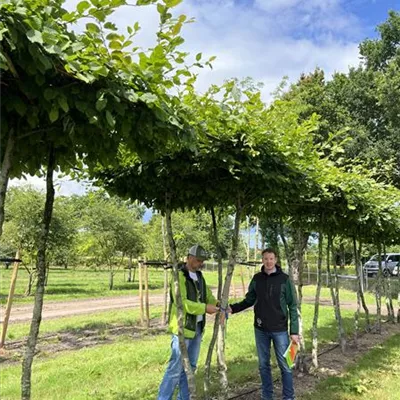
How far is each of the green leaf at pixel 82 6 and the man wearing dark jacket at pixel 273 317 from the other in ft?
12.0

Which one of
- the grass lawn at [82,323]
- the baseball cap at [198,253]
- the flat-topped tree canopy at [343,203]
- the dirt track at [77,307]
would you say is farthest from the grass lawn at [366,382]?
the dirt track at [77,307]

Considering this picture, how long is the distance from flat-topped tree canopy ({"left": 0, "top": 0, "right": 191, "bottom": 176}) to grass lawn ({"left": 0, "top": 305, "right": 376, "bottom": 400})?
4039mm

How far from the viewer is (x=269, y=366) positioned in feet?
16.1

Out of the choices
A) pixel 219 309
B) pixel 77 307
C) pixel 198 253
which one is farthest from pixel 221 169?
pixel 77 307

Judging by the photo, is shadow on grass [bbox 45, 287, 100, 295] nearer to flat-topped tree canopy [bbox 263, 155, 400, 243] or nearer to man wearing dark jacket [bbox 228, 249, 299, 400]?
flat-topped tree canopy [bbox 263, 155, 400, 243]

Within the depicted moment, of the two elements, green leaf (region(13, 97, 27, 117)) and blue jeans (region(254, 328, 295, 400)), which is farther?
blue jeans (region(254, 328, 295, 400))

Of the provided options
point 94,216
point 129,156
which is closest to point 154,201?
point 129,156

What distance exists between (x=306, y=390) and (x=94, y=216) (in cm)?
1974

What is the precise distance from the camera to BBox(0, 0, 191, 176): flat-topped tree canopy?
1736 mm

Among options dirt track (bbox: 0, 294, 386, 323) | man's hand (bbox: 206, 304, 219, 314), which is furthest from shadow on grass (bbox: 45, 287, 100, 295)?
man's hand (bbox: 206, 304, 219, 314)

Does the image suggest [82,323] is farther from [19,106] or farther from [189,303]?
[19,106]

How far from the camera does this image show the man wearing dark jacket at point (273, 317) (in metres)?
4.81

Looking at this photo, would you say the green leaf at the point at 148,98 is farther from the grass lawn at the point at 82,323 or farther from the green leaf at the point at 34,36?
the grass lawn at the point at 82,323

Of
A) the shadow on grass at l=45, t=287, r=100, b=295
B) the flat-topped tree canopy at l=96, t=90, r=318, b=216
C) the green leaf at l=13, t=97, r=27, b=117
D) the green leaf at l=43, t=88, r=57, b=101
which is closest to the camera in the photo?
the green leaf at l=43, t=88, r=57, b=101
